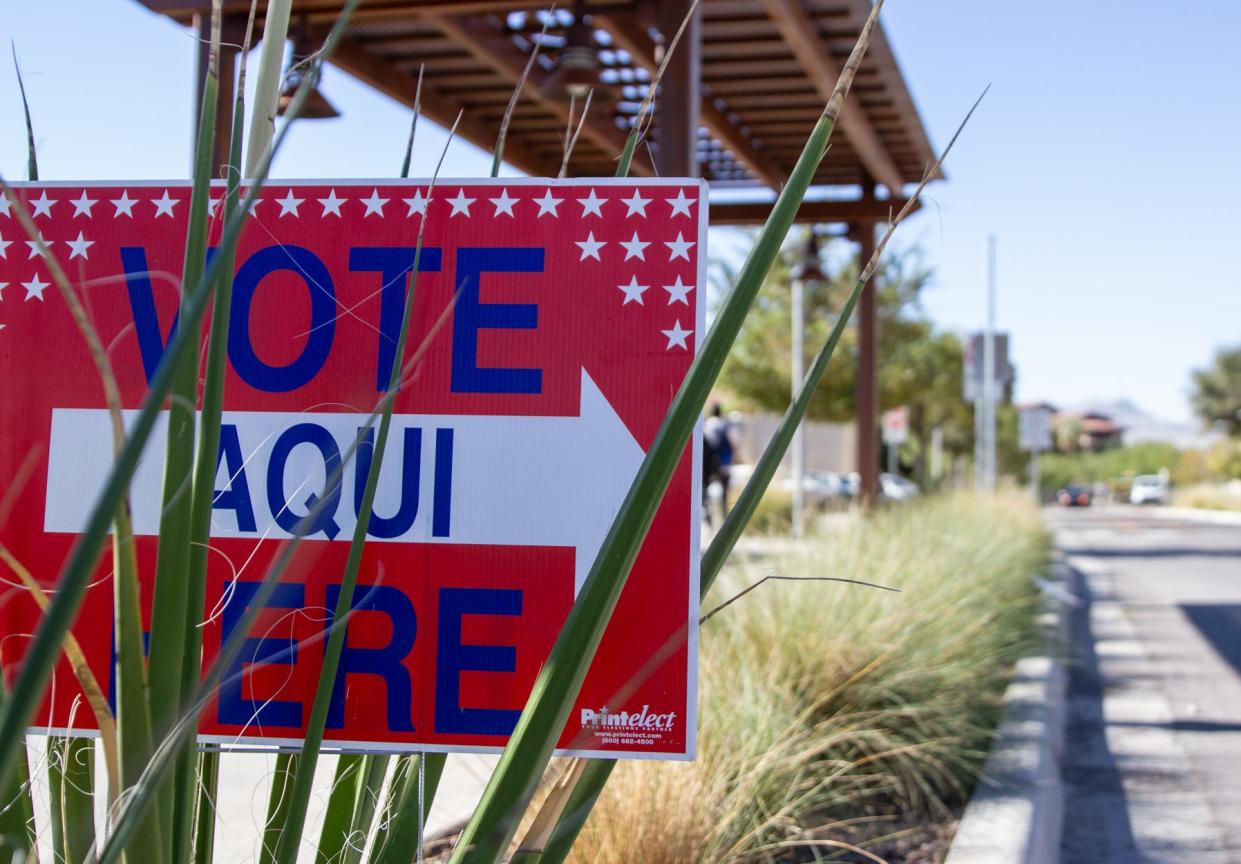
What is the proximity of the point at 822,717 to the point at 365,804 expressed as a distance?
2.91 m

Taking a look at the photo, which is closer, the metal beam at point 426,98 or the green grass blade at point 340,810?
the green grass blade at point 340,810

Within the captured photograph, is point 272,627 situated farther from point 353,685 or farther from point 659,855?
point 659,855

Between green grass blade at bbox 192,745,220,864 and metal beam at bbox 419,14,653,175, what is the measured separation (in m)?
4.67

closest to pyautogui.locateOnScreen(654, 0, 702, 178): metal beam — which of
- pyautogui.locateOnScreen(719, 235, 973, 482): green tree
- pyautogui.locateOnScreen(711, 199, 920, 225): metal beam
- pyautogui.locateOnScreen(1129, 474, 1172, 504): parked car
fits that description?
pyautogui.locateOnScreen(711, 199, 920, 225): metal beam

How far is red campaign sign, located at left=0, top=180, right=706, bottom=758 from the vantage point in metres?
1.66

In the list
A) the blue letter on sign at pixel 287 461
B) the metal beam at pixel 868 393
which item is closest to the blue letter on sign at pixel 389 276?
the blue letter on sign at pixel 287 461

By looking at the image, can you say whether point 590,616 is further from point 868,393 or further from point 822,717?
point 868,393

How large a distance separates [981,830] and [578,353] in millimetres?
2742

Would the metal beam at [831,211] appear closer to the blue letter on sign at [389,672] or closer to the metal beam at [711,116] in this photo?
the metal beam at [711,116]

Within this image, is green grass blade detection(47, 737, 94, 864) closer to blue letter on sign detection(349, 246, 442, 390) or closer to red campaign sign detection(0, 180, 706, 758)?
red campaign sign detection(0, 180, 706, 758)

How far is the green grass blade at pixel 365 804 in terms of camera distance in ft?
5.70

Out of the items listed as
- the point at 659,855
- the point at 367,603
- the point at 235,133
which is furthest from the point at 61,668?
the point at 659,855

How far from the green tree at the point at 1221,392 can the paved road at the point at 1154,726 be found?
56.8 metres

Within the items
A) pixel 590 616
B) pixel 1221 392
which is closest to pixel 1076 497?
pixel 1221 392
